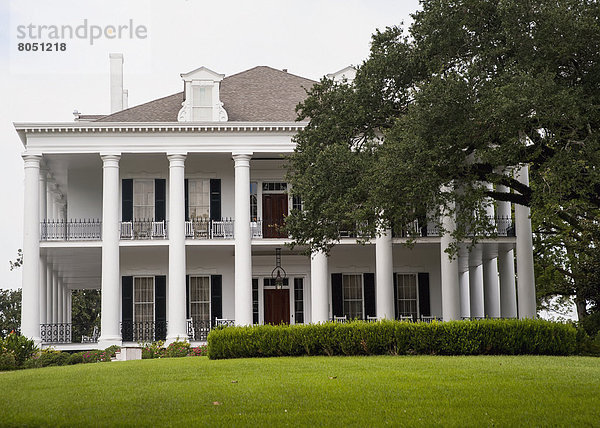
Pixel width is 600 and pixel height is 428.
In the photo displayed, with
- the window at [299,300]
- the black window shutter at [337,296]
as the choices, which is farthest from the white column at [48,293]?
the black window shutter at [337,296]

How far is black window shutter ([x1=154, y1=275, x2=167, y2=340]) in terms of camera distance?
105ft

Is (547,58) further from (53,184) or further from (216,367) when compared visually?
(53,184)

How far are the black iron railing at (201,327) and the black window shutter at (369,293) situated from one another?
18.0 feet

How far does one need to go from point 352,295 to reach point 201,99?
998 cm

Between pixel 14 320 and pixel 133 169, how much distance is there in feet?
124

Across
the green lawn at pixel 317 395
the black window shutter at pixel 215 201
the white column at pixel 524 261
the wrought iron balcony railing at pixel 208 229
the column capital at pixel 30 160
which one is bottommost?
the green lawn at pixel 317 395

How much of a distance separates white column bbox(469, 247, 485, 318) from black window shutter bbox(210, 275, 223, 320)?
1086 cm

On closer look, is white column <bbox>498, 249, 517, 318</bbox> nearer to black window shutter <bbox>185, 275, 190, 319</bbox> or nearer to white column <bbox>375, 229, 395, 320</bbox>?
white column <bbox>375, 229, 395, 320</bbox>

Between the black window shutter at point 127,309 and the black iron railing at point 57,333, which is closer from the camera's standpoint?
the black iron railing at point 57,333

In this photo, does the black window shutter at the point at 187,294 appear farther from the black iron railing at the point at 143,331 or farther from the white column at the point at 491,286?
the white column at the point at 491,286

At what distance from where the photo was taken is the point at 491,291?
35094 millimetres

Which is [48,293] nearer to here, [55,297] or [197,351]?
[55,297]

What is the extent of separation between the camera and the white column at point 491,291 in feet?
114

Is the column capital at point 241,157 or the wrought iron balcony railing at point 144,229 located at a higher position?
the column capital at point 241,157
